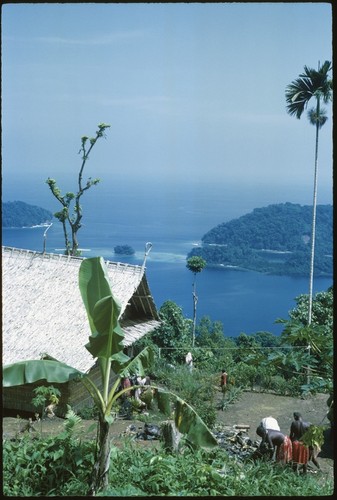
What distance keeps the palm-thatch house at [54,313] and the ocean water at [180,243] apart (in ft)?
55.8

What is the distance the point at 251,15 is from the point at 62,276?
36.3m

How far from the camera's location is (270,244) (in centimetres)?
4556

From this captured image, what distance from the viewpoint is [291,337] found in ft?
13.1

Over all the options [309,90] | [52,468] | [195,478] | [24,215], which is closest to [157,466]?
[195,478]

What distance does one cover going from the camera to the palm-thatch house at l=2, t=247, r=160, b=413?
8461 mm

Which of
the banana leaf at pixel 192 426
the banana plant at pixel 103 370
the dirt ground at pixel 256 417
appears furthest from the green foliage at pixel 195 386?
the banana leaf at pixel 192 426

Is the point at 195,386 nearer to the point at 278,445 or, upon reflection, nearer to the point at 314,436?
the point at 278,445


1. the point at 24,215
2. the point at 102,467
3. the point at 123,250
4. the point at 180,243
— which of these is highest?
the point at 24,215

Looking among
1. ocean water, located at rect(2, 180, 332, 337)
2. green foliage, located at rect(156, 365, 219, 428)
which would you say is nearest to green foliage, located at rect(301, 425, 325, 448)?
green foliage, located at rect(156, 365, 219, 428)

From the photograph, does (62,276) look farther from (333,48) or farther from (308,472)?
(333,48)

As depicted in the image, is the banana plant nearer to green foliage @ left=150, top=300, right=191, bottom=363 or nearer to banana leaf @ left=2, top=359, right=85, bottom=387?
banana leaf @ left=2, top=359, right=85, bottom=387

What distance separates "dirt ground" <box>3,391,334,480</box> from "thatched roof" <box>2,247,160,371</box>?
84cm

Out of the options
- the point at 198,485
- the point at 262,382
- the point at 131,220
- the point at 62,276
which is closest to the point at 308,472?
the point at 198,485

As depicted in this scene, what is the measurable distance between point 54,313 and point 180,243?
147 ft
